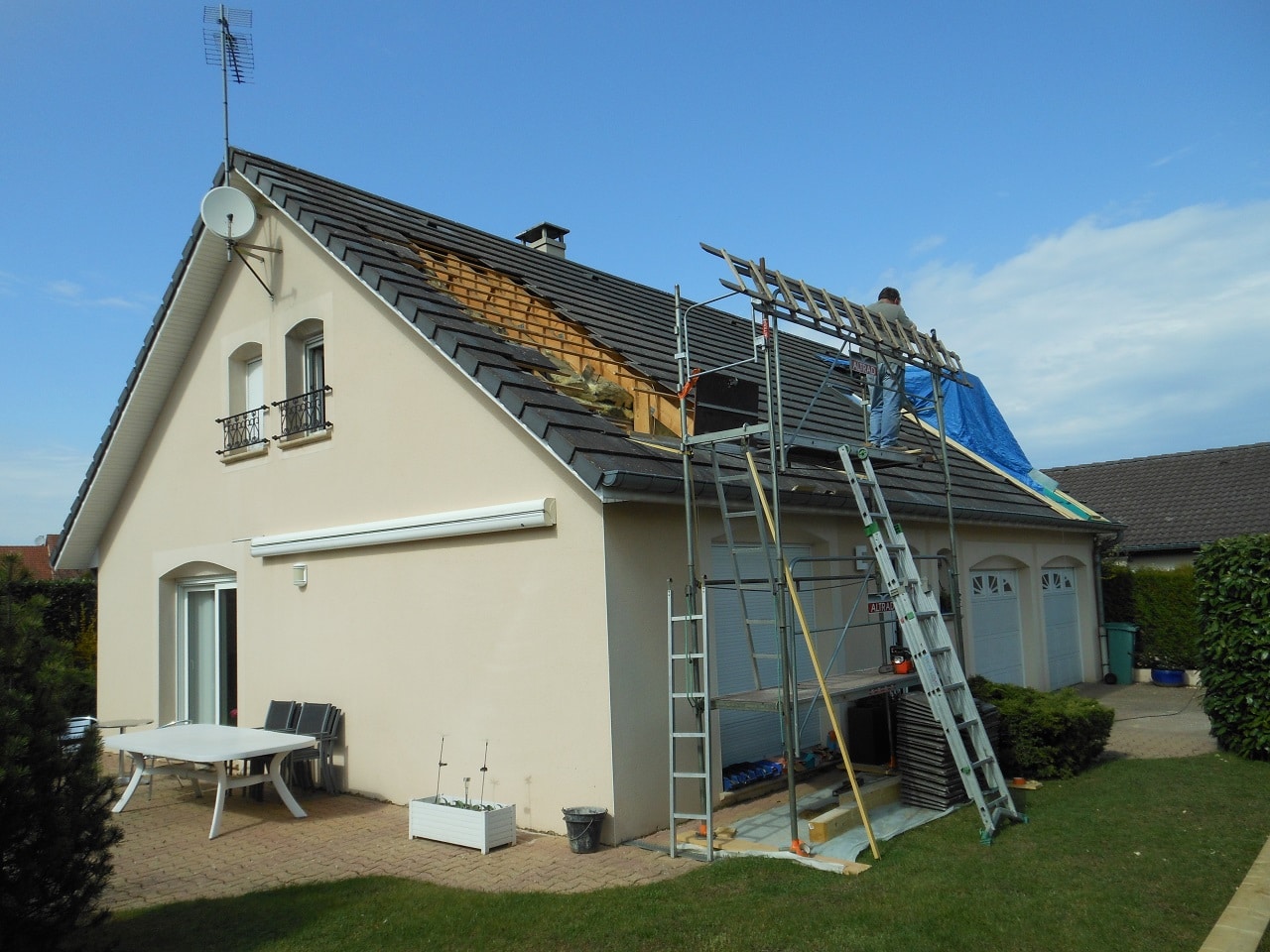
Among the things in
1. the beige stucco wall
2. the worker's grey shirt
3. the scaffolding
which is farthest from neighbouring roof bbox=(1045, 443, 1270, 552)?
the beige stucco wall

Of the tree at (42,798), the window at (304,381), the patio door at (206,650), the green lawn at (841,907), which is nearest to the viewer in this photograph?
the tree at (42,798)

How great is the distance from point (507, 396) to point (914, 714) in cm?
430

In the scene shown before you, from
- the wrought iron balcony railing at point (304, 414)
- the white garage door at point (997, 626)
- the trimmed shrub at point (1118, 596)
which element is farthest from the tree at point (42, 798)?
the trimmed shrub at point (1118, 596)

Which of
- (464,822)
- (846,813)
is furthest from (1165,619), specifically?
(464,822)

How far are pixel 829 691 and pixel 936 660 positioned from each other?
958 millimetres

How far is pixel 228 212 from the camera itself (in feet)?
35.9

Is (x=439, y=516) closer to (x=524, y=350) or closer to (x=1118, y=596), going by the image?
(x=524, y=350)

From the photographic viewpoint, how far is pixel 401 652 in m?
9.19

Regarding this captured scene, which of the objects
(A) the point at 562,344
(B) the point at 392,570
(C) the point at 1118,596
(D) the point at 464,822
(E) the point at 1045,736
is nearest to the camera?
(D) the point at 464,822

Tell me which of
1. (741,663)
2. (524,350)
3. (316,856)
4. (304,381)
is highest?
(304,381)

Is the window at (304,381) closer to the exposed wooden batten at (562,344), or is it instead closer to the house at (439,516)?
the house at (439,516)

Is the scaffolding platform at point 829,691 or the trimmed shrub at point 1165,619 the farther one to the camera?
the trimmed shrub at point 1165,619

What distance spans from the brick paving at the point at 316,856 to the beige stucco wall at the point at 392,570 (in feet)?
1.62

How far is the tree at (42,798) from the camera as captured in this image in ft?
15.5
